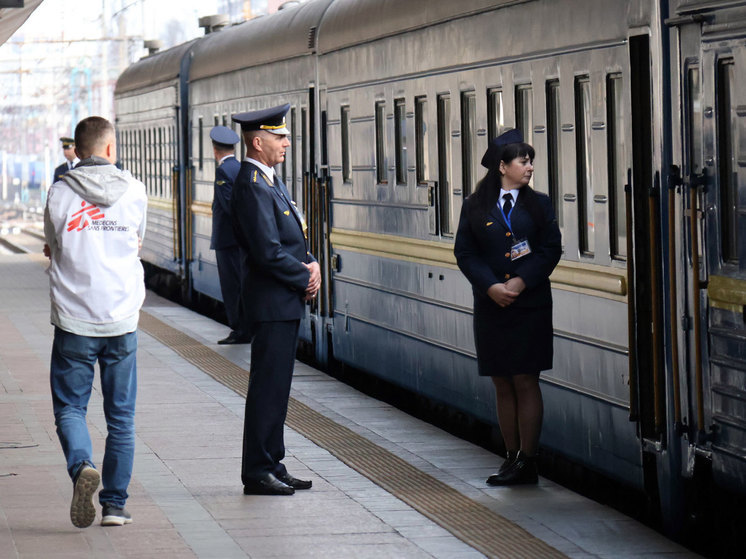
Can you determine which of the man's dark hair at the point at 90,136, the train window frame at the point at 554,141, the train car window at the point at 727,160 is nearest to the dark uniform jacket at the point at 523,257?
the train window frame at the point at 554,141

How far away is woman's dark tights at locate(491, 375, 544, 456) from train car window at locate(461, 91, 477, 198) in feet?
6.83

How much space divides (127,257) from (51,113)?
307 ft

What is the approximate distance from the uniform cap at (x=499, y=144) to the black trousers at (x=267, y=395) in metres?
1.24

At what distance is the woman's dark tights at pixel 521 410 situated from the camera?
8242 millimetres

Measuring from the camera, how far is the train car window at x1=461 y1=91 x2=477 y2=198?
33.2 ft

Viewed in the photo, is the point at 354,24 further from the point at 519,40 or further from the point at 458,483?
the point at 458,483

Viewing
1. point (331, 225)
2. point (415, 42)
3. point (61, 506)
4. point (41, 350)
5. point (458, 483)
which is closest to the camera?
point (61, 506)

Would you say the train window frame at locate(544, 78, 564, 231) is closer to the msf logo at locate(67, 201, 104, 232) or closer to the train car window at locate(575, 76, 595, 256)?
the train car window at locate(575, 76, 595, 256)

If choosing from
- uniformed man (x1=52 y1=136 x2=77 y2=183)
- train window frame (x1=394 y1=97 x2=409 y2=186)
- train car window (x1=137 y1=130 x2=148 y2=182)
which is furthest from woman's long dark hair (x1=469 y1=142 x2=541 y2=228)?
train car window (x1=137 y1=130 x2=148 y2=182)

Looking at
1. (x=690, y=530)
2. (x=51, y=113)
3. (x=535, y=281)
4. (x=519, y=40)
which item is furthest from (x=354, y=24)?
(x=51, y=113)

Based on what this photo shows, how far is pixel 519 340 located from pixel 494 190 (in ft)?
2.45

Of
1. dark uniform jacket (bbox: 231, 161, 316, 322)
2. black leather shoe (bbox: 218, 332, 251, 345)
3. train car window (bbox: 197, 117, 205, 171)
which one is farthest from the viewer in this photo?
train car window (bbox: 197, 117, 205, 171)

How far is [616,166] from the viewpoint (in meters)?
7.82

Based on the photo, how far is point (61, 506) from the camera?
7832 mm
